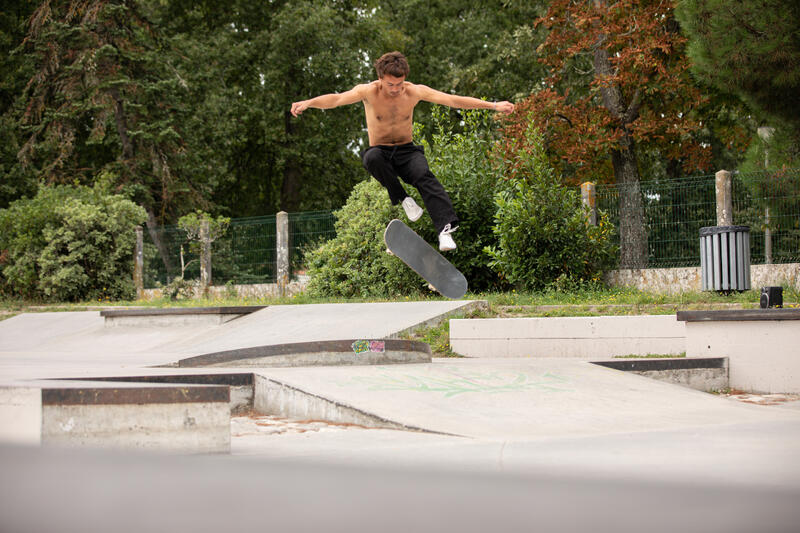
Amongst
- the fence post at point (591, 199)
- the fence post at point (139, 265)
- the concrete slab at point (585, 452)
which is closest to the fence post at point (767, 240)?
the fence post at point (591, 199)

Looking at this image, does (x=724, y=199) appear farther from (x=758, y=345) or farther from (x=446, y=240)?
(x=446, y=240)

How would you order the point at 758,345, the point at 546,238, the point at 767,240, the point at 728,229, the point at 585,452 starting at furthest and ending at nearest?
the point at 546,238
the point at 767,240
the point at 728,229
the point at 758,345
the point at 585,452

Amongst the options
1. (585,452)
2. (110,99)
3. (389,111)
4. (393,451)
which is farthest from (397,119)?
(110,99)

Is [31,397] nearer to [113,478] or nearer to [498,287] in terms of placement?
[113,478]

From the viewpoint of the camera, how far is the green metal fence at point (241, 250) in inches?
624

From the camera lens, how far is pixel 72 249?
1798 centimetres

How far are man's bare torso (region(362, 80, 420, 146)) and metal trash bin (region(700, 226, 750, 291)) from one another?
16.5 ft

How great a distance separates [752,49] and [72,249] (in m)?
15.2

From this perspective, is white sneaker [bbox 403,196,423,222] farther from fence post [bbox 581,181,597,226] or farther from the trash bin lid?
fence post [bbox 581,181,597,226]

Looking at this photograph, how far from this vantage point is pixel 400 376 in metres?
6.03

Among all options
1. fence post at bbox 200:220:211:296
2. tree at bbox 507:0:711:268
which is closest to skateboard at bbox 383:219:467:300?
tree at bbox 507:0:711:268

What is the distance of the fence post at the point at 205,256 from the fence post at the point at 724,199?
35.3 feet

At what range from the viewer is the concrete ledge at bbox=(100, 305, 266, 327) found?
12344mm

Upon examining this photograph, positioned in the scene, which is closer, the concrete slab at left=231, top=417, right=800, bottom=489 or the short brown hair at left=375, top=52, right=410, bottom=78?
the concrete slab at left=231, top=417, right=800, bottom=489
